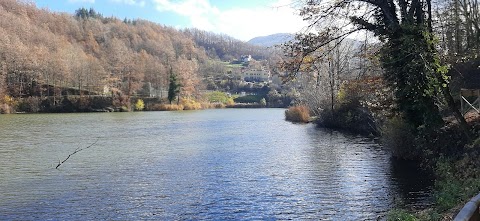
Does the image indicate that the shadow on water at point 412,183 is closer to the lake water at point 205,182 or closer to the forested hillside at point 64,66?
the lake water at point 205,182

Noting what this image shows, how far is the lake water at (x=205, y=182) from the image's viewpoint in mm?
12852

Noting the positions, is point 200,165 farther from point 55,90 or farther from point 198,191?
point 55,90

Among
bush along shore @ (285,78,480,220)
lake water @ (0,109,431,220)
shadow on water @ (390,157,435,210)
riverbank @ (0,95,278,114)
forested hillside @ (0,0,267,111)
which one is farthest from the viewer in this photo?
forested hillside @ (0,0,267,111)

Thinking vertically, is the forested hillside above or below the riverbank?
above

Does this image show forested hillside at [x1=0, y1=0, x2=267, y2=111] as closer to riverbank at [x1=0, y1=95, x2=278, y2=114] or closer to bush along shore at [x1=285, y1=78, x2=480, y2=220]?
riverbank at [x1=0, y1=95, x2=278, y2=114]

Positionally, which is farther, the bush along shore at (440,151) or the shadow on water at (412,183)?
the shadow on water at (412,183)

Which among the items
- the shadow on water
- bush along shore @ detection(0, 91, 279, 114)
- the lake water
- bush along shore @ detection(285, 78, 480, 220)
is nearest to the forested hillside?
bush along shore @ detection(0, 91, 279, 114)

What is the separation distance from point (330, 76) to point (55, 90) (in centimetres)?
6140

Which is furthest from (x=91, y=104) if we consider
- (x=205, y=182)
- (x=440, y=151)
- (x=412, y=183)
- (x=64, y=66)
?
(x=412, y=183)

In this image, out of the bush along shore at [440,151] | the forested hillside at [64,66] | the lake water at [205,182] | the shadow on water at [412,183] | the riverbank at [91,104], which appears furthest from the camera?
the forested hillside at [64,66]

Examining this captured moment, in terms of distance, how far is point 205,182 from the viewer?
1711 centimetres

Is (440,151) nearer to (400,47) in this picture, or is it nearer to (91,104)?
(400,47)

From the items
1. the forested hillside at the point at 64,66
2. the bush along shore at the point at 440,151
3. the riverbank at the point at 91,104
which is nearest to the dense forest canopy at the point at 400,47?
the bush along shore at the point at 440,151

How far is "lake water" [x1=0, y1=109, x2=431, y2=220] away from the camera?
42.2 feet
